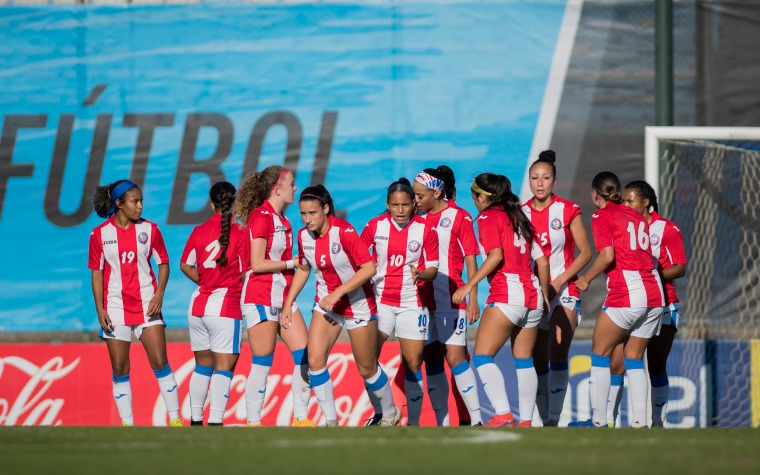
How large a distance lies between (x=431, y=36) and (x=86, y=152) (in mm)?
4430

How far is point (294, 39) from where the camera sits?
1348 centimetres

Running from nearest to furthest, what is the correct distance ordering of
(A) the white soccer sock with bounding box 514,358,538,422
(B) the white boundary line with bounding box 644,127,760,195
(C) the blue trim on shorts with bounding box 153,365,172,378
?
(A) the white soccer sock with bounding box 514,358,538,422
(C) the blue trim on shorts with bounding box 153,365,172,378
(B) the white boundary line with bounding box 644,127,760,195

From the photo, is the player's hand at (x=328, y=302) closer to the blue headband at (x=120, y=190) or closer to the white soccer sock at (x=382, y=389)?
the white soccer sock at (x=382, y=389)

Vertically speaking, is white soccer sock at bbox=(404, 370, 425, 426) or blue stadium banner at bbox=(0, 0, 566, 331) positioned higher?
blue stadium banner at bbox=(0, 0, 566, 331)

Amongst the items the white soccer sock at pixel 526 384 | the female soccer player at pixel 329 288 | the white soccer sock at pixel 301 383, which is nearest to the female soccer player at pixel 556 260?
Answer: the white soccer sock at pixel 526 384

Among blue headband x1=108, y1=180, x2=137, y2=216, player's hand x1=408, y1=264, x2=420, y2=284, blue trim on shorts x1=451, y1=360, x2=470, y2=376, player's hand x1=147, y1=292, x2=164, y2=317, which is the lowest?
blue trim on shorts x1=451, y1=360, x2=470, y2=376

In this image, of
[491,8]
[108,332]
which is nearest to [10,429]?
[108,332]

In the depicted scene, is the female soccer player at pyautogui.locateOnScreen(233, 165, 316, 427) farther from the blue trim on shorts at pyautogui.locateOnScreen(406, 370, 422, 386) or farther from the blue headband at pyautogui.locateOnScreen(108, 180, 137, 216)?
the blue headband at pyautogui.locateOnScreen(108, 180, 137, 216)

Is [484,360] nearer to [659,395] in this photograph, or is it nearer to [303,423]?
[303,423]

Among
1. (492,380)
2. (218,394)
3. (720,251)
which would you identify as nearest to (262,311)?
(218,394)

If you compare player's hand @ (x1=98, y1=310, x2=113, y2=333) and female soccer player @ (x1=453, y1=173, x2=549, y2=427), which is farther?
player's hand @ (x1=98, y1=310, x2=113, y2=333)

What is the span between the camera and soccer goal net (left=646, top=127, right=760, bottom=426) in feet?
37.0

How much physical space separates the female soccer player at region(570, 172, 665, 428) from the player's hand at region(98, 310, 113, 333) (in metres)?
3.80

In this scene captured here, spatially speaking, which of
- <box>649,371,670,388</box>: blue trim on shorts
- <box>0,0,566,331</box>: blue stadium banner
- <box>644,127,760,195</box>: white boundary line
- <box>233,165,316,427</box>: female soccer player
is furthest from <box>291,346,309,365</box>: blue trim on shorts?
<box>0,0,566,331</box>: blue stadium banner
